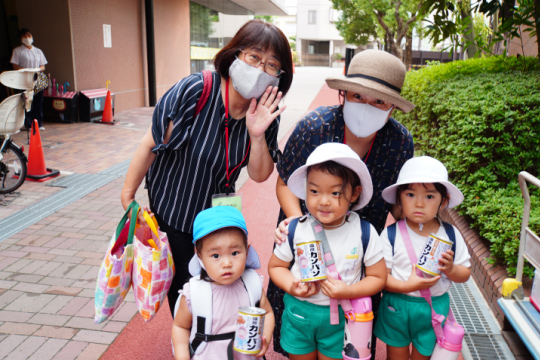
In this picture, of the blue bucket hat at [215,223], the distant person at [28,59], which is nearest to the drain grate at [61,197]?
the distant person at [28,59]

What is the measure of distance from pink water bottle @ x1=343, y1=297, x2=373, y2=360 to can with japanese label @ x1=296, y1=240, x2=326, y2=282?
0.26 meters

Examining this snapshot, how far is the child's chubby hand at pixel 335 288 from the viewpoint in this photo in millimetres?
1938

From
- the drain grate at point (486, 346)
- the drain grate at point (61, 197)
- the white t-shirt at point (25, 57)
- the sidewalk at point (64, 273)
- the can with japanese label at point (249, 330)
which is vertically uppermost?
the white t-shirt at point (25, 57)

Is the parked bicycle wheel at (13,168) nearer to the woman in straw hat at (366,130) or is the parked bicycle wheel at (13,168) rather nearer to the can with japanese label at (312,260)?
the woman in straw hat at (366,130)

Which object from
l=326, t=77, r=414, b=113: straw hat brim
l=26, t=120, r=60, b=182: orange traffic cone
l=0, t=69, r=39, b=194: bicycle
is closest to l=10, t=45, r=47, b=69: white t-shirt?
l=26, t=120, r=60, b=182: orange traffic cone

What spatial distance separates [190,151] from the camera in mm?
2334

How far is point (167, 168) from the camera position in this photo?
Result: 2426 mm

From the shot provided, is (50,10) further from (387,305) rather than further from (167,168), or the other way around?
(387,305)

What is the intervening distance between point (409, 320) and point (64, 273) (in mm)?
3191

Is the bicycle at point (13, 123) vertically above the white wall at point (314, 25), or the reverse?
the white wall at point (314, 25)

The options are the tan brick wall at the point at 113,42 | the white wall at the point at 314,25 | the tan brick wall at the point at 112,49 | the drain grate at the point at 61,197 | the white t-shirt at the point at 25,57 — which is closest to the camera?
the drain grate at the point at 61,197

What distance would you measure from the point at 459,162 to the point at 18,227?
490cm

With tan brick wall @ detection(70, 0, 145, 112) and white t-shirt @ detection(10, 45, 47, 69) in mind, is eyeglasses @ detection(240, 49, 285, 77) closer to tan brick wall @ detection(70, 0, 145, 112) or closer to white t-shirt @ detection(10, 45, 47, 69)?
white t-shirt @ detection(10, 45, 47, 69)

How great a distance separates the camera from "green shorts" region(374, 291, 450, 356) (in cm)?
219
